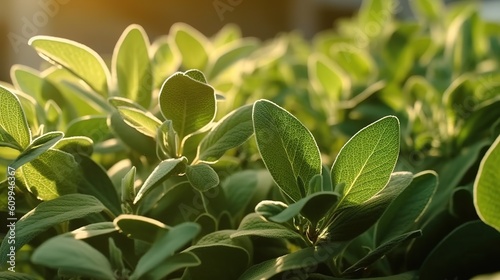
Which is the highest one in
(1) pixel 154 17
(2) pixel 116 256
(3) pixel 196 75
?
(3) pixel 196 75

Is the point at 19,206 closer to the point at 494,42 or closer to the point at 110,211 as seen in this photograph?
the point at 110,211

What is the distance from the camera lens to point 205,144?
0.49 m

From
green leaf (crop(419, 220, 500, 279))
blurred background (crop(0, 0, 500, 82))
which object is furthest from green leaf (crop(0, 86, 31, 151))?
blurred background (crop(0, 0, 500, 82))

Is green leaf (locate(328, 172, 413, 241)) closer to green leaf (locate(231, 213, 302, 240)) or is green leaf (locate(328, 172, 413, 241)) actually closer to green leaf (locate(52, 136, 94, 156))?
green leaf (locate(231, 213, 302, 240))

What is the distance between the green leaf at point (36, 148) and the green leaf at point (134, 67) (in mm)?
154

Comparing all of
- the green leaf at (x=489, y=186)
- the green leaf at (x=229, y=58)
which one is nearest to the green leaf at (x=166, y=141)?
the green leaf at (x=489, y=186)

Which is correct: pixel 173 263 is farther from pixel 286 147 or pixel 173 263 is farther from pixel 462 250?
pixel 462 250

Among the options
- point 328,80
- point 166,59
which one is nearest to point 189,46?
point 166,59

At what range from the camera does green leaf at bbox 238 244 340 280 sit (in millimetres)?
406

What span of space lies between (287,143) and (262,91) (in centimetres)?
45

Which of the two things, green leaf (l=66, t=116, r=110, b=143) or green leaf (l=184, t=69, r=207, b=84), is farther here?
green leaf (l=66, t=116, r=110, b=143)

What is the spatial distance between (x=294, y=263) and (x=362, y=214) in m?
0.07

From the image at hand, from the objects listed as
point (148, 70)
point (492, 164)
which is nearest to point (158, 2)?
point (148, 70)

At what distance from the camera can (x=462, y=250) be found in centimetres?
51
